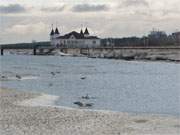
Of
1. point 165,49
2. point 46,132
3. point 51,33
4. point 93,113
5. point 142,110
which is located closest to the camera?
point 46,132

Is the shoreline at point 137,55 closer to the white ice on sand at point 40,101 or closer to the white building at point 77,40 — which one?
the white building at point 77,40

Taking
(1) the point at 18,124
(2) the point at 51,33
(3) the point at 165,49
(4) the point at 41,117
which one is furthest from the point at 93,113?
(2) the point at 51,33

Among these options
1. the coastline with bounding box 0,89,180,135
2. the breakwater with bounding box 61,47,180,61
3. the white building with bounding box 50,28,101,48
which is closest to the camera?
the coastline with bounding box 0,89,180,135

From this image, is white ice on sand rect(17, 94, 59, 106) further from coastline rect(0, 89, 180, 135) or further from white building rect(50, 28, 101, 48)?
white building rect(50, 28, 101, 48)

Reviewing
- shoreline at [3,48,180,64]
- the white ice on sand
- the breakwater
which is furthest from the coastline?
the breakwater

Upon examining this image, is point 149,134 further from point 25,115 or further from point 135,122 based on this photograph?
point 25,115

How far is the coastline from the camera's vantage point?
18.4 metres

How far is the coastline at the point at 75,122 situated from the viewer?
18.4m

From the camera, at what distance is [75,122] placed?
2033 centimetres

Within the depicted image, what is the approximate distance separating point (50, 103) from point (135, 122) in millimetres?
8756

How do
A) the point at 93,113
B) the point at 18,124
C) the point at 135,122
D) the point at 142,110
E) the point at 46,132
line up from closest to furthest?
the point at 46,132 < the point at 18,124 < the point at 135,122 < the point at 93,113 < the point at 142,110

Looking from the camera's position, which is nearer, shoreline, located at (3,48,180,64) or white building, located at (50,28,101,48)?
shoreline, located at (3,48,180,64)

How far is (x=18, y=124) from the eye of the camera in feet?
63.1

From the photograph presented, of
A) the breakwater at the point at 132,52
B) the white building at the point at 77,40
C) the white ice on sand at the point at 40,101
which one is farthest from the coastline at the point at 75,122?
the white building at the point at 77,40
